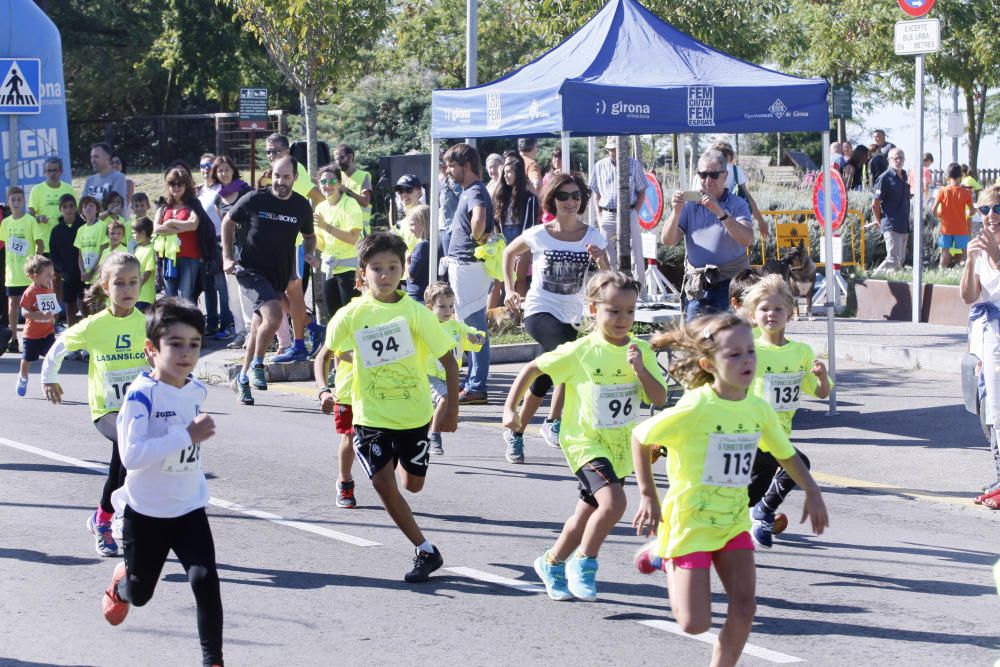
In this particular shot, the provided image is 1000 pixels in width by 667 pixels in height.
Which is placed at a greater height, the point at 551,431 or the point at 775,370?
the point at 775,370

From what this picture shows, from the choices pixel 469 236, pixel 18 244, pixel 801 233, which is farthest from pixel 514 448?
pixel 801 233

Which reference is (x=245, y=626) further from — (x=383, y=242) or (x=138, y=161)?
(x=138, y=161)

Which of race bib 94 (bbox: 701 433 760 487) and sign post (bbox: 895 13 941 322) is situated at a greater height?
sign post (bbox: 895 13 941 322)

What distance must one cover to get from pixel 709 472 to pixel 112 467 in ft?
10.9

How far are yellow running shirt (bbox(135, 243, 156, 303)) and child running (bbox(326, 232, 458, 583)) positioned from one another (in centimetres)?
694

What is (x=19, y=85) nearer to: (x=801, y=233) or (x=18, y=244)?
(x=18, y=244)

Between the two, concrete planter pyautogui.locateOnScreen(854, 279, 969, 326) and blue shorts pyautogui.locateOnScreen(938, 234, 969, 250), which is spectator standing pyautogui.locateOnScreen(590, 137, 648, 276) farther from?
blue shorts pyautogui.locateOnScreen(938, 234, 969, 250)

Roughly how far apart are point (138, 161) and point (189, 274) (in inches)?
993

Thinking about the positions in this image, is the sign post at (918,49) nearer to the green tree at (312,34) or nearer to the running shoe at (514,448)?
the green tree at (312,34)

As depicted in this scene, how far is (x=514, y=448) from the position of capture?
9.87 meters

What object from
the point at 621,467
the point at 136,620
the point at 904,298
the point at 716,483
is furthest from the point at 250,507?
the point at 904,298

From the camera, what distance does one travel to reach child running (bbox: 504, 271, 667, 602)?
6.40m

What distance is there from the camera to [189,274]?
15641 millimetres

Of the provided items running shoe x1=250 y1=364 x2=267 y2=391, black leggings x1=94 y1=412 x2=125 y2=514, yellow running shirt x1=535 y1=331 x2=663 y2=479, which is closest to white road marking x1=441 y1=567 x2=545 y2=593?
yellow running shirt x1=535 y1=331 x2=663 y2=479
